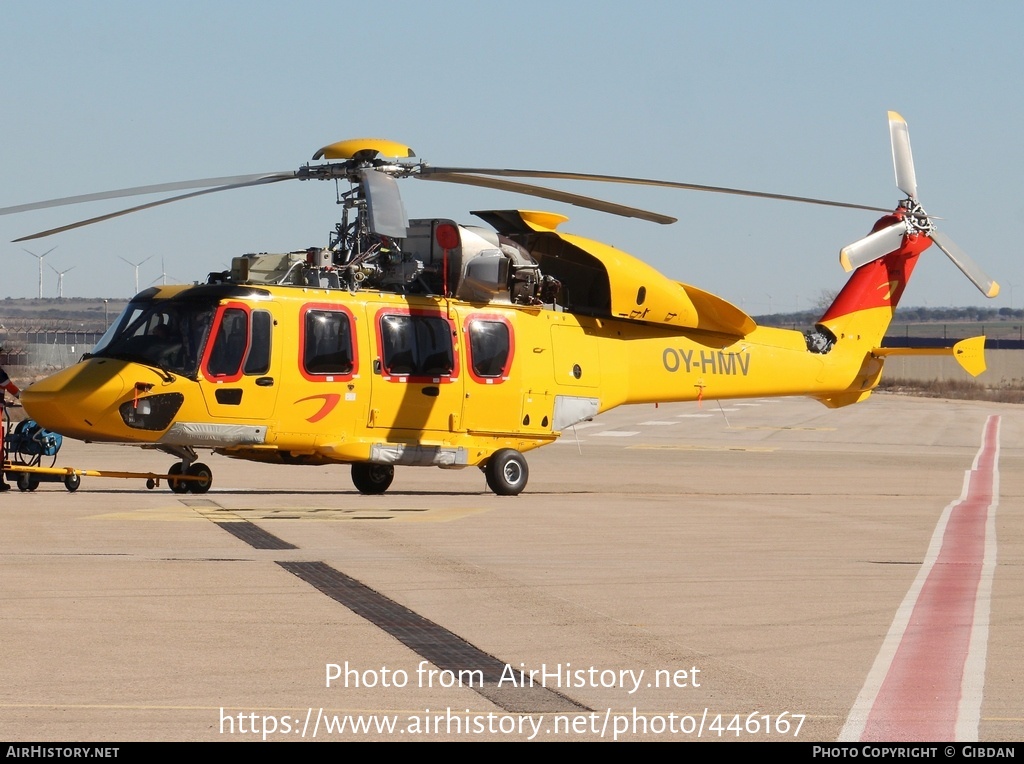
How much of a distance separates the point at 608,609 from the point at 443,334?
373 inches

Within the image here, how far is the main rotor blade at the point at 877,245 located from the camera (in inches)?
877

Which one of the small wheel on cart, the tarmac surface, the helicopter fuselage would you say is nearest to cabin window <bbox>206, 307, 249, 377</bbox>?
the helicopter fuselage

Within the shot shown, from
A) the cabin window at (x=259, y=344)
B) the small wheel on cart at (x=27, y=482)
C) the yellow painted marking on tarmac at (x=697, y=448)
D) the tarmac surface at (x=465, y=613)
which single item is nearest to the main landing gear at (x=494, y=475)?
the tarmac surface at (x=465, y=613)

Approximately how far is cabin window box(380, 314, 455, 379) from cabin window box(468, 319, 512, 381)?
37cm

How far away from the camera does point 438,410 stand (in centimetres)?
1891

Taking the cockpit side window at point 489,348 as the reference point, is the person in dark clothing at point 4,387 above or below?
below

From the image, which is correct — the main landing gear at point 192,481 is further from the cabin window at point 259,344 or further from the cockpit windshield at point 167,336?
the cockpit windshield at point 167,336

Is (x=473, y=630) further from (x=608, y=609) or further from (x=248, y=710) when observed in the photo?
(x=248, y=710)

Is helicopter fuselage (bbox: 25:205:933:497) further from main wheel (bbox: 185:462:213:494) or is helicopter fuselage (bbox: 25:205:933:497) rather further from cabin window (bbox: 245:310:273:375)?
main wheel (bbox: 185:462:213:494)

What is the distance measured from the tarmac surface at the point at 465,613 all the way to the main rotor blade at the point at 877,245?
4.35m

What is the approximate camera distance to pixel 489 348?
19.3 metres

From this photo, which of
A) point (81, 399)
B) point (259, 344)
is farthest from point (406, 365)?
point (81, 399)

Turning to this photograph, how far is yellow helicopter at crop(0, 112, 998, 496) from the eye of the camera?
16953mm
